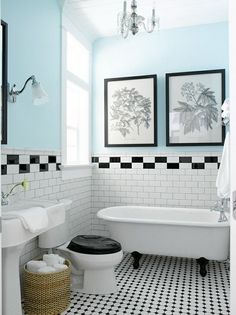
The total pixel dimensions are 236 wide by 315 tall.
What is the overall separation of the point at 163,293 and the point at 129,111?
237 centimetres

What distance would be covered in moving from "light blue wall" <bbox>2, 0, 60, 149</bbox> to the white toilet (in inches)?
37.0

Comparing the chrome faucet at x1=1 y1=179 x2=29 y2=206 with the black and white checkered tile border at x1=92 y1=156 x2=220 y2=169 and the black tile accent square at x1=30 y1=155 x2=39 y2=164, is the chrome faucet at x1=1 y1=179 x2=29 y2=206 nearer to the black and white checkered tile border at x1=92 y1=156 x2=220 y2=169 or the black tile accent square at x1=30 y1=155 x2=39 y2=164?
the black tile accent square at x1=30 y1=155 x2=39 y2=164

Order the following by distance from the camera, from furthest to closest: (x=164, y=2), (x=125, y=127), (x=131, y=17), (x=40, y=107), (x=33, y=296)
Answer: (x=125, y=127), (x=164, y=2), (x=40, y=107), (x=131, y=17), (x=33, y=296)

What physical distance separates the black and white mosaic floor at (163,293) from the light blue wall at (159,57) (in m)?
1.54

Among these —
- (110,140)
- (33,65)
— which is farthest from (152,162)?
(33,65)

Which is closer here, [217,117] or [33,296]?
[33,296]

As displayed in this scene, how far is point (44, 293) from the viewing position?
2.23 meters

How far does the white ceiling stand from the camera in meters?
3.35

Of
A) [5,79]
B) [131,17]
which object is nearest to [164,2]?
[131,17]

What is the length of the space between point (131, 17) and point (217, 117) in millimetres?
1722

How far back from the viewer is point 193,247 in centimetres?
302

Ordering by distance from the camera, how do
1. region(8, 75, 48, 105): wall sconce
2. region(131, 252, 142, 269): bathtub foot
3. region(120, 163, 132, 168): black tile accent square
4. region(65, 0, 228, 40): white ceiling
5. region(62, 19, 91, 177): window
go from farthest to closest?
region(120, 163, 132, 168): black tile accent square < region(62, 19, 91, 177): window < region(65, 0, 228, 40): white ceiling < region(131, 252, 142, 269): bathtub foot < region(8, 75, 48, 105): wall sconce

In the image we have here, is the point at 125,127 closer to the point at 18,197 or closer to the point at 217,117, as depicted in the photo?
the point at 217,117

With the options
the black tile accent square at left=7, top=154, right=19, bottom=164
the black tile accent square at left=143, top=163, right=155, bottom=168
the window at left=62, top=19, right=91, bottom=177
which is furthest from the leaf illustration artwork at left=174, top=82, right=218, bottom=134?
the black tile accent square at left=7, top=154, right=19, bottom=164
